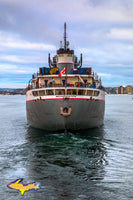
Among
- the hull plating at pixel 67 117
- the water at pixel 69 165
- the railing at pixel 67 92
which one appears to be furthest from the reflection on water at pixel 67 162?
the railing at pixel 67 92

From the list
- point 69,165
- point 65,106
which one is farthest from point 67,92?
point 69,165

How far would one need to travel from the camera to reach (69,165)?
19.2 meters

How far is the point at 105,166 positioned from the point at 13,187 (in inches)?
325

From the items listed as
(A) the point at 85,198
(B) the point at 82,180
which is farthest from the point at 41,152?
(A) the point at 85,198

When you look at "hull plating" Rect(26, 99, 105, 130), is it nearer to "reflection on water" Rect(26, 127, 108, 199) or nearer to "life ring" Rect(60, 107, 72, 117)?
"life ring" Rect(60, 107, 72, 117)

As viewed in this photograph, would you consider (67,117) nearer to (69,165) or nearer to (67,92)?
(67,92)

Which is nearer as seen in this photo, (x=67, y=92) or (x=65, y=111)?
(x=65, y=111)

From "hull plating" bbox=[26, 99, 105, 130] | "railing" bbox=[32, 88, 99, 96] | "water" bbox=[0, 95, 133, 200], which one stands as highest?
"railing" bbox=[32, 88, 99, 96]

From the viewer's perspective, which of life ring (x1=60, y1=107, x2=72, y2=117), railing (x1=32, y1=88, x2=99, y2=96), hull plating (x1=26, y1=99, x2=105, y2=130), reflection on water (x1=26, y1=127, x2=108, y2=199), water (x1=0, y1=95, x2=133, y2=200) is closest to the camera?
water (x1=0, y1=95, x2=133, y2=200)

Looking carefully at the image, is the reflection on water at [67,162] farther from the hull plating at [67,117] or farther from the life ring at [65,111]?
the life ring at [65,111]

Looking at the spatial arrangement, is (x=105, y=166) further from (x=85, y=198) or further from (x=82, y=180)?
(x=85, y=198)

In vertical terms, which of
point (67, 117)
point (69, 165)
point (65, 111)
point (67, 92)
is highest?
point (67, 92)

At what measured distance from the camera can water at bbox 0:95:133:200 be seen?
45.8ft

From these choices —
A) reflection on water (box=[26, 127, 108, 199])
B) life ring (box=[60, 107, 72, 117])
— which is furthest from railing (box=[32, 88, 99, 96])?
reflection on water (box=[26, 127, 108, 199])
